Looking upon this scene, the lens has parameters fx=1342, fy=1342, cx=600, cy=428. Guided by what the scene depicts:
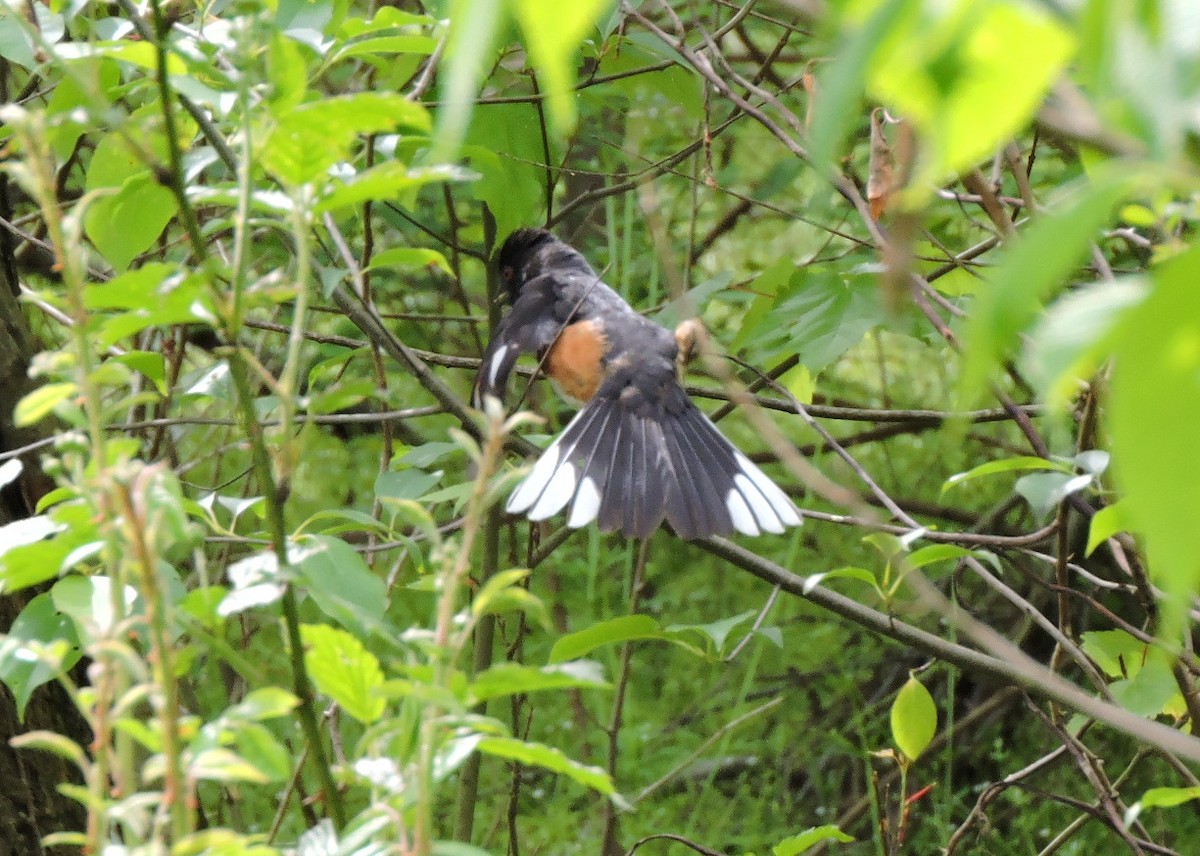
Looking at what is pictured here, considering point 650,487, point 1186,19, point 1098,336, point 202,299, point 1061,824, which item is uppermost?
point 1186,19

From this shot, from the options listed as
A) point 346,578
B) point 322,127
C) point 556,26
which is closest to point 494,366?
point 346,578

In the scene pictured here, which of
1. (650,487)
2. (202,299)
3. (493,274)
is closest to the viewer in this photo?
(202,299)

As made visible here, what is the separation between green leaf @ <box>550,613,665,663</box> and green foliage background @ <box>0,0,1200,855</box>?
0.05 feet

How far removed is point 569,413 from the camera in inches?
171

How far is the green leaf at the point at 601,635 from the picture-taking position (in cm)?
164

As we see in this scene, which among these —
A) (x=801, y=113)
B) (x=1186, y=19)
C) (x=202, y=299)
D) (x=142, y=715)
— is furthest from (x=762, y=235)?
(x=1186, y=19)

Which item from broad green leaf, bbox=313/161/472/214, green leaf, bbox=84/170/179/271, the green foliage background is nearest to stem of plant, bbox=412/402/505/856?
the green foliage background

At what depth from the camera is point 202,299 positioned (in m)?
1.03

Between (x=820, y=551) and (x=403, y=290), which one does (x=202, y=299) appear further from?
(x=820, y=551)

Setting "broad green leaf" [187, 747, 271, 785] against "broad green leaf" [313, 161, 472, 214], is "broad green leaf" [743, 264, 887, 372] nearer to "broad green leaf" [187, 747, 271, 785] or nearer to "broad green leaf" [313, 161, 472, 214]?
"broad green leaf" [313, 161, 472, 214]

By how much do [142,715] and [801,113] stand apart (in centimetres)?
236

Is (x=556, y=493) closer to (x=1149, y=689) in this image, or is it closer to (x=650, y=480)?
(x=650, y=480)

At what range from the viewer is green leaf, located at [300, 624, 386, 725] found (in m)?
1.00

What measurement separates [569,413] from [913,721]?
245cm
